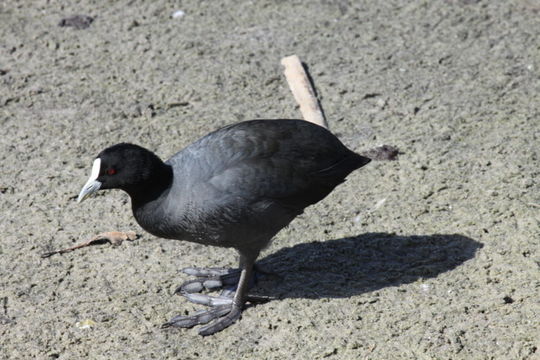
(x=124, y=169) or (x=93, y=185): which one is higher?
(x=124, y=169)

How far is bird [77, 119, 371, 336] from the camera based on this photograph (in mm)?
4477

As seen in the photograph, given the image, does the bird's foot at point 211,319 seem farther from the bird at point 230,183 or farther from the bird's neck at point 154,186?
the bird's neck at point 154,186

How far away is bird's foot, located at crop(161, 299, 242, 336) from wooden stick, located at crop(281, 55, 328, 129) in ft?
6.24

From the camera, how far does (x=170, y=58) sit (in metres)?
7.13

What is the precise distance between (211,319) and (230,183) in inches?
31.4

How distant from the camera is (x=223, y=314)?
4758mm

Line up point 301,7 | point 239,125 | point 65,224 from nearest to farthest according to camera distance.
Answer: point 239,125
point 65,224
point 301,7

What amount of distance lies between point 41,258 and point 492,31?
4.30 metres

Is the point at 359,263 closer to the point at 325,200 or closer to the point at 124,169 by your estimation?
the point at 325,200

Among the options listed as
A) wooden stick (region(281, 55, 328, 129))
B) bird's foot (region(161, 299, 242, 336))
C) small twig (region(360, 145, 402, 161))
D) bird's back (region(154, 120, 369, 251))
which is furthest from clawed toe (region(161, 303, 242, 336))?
wooden stick (region(281, 55, 328, 129))

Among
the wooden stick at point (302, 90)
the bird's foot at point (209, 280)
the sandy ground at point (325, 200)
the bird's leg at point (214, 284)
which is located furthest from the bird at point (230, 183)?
the wooden stick at point (302, 90)

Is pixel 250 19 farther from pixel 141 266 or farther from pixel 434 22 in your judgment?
pixel 141 266

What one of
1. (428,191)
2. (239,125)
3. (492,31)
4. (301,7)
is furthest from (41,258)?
(492,31)

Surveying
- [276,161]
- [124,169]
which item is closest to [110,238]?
[124,169]
